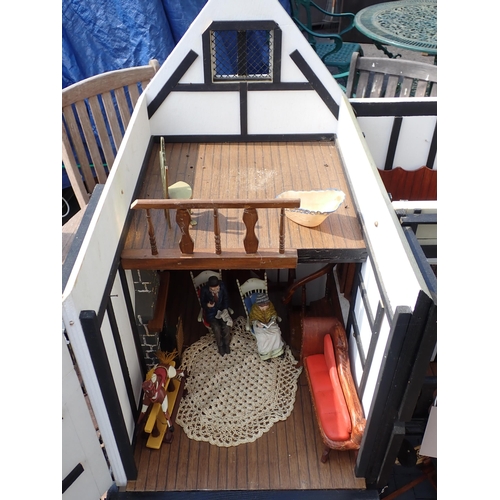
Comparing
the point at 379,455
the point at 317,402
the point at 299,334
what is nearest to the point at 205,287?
the point at 299,334

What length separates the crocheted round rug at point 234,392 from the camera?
18.8ft

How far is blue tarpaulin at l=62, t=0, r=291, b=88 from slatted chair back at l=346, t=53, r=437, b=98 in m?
3.33

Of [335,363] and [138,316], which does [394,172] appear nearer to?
[335,363]

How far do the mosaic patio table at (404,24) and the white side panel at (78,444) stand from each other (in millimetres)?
7601

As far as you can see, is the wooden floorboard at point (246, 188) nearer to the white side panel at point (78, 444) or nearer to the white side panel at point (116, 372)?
the white side panel at point (116, 372)

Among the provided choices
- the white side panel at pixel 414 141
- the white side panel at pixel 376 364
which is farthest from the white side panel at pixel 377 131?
the white side panel at pixel 376 364

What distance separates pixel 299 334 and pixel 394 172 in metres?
3.14

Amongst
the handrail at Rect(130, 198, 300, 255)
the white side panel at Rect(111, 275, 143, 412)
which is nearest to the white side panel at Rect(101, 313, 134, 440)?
the white side panel at Rect(111, 275, 143, 412)

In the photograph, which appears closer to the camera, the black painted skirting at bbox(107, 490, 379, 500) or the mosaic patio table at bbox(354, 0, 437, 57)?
the black painted skirting at bbox(107, 490, 379, 500)

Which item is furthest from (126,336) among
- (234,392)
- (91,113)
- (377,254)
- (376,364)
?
(91,113)

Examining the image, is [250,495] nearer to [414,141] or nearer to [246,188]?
[246,188]

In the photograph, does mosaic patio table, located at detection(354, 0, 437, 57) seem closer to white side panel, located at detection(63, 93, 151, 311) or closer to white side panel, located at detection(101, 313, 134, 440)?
white side panel, located at detection(63, 93, 151, 311)

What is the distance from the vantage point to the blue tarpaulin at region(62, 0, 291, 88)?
859 centimetres

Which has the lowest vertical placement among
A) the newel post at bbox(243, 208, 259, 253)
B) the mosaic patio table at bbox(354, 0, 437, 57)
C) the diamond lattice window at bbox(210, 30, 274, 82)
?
the newel post at bbox(243, 208, 259, 253)
